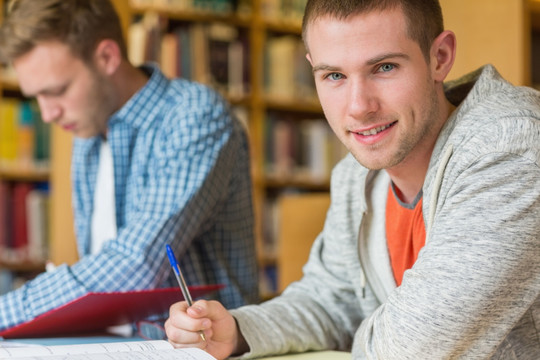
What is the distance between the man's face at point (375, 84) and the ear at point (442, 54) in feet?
0.11

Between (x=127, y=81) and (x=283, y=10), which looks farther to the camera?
(x=283, y=10)

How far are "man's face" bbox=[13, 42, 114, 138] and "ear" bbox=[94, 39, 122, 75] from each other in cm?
3

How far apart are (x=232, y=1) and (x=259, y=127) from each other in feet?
2.04

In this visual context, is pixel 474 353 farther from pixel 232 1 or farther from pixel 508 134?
pixel 232 1

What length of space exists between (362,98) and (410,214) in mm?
251

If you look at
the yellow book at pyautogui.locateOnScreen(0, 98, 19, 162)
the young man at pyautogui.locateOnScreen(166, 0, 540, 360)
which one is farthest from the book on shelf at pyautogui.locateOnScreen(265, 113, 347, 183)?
the young man at pyautogui.locateOnScreen(166, 0, 540, 360)

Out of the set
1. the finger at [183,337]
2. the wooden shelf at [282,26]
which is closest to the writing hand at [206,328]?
the finger at [183,337]

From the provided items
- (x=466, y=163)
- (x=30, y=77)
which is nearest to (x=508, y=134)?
(x=466, y=163)

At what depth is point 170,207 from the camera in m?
1.53

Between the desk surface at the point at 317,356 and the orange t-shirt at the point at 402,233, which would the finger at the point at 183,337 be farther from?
the orange t-shirt at the point at 402,233

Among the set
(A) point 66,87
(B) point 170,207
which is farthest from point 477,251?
(A) point 66,87

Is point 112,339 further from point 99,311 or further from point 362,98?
point 362,98

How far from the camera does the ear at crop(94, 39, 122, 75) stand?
1.80 m

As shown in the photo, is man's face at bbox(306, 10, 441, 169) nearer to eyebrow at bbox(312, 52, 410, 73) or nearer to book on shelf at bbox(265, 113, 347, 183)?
eyebrow at bbox(312, 52, 410, 73)
